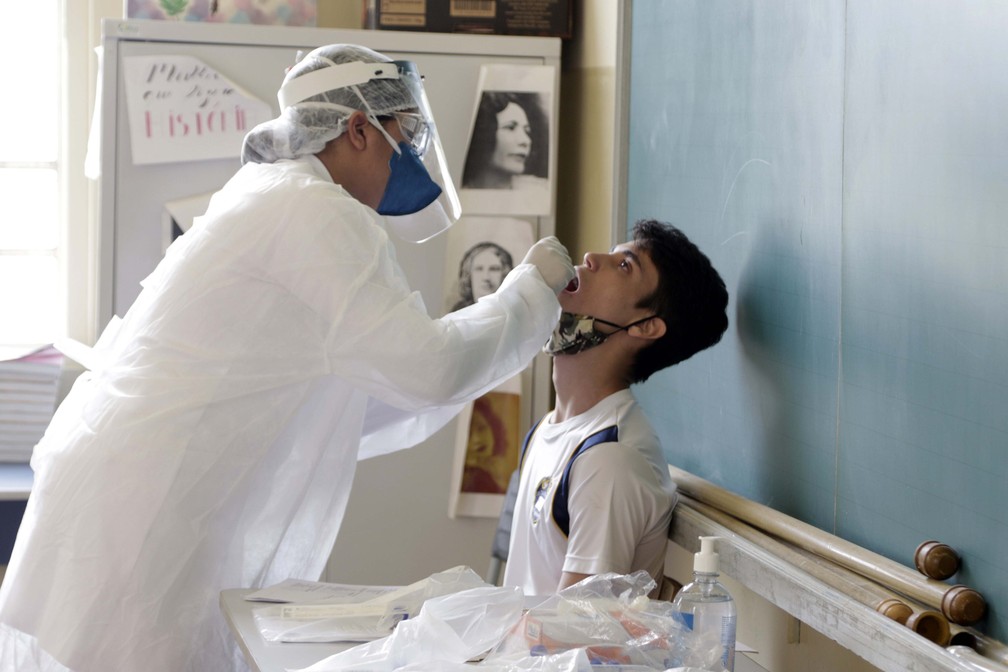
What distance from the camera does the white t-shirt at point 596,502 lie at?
162 centimetres

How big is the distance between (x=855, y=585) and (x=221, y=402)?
0.85 m

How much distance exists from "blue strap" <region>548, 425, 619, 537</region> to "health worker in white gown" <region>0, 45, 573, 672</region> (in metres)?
0.15

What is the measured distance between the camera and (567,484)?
1.69 meters

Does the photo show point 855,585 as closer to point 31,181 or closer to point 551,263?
point 551,263

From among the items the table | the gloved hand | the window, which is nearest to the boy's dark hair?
the gloved hand

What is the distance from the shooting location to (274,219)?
1.58 m

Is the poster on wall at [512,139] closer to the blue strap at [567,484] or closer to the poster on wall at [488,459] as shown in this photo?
the poster on wall at [488,459]

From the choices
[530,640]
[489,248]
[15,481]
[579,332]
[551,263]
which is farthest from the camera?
[15,481]

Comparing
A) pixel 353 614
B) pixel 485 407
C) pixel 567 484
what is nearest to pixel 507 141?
pixel 485 407

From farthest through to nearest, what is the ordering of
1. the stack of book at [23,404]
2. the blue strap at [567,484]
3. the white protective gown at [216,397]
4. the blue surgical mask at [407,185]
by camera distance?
the stack of book at [23,404]
the blue surgical mask at [407,185]
the blue strap at [567,484]
the white protective gown at [216,397]

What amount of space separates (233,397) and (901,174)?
2.97ft

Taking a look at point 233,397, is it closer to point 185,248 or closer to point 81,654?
point 185,248

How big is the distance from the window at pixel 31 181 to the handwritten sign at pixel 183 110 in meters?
0.83

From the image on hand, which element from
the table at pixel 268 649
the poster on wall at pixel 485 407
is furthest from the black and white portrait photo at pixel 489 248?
the table at pixel 268 649
